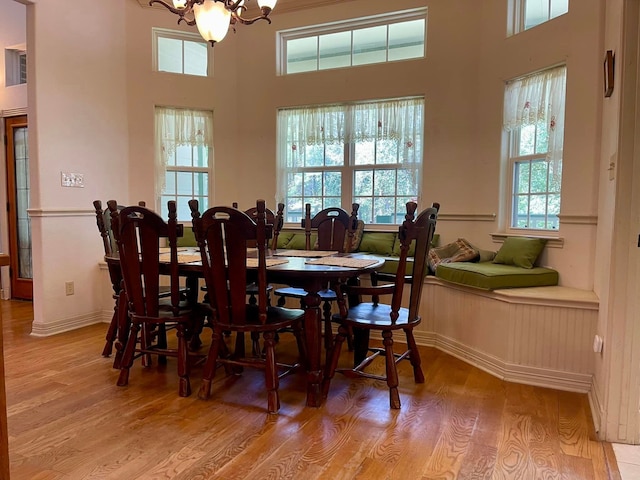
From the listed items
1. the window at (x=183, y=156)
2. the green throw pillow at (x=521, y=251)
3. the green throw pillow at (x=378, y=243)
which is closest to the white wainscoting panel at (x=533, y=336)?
the green throw pillow at (x=521, y=251)

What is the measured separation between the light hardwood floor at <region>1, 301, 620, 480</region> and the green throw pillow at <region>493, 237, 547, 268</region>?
950 mm

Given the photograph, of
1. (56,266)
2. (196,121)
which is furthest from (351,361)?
(196,121)

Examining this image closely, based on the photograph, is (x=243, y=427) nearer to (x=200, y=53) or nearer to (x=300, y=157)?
(x=300, y=157)

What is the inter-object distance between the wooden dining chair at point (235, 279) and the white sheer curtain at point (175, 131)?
8.58 feet

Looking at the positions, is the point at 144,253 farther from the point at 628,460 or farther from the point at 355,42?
the point at 355,42

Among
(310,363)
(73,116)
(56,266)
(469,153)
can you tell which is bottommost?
(310,363)

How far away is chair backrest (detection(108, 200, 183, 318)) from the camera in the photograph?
245 centimetres

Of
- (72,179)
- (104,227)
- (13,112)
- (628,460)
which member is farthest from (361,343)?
(13,112)

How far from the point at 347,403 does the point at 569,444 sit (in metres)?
1.07

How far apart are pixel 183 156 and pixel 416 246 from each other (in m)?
3.27

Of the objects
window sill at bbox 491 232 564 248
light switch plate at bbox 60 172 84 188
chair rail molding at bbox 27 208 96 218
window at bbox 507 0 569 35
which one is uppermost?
window at bbox 507 0 569 35

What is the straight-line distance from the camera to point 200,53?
4844mm

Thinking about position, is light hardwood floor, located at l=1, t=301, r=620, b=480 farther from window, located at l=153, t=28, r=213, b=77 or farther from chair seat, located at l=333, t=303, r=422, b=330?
window, located at l=153, t=28, r=213, b=77

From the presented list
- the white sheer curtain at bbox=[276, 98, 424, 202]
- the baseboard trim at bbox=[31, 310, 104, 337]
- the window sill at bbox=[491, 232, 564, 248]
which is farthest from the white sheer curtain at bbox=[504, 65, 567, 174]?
the baseboard trim at bbox=[31, 310, 104, 337]
